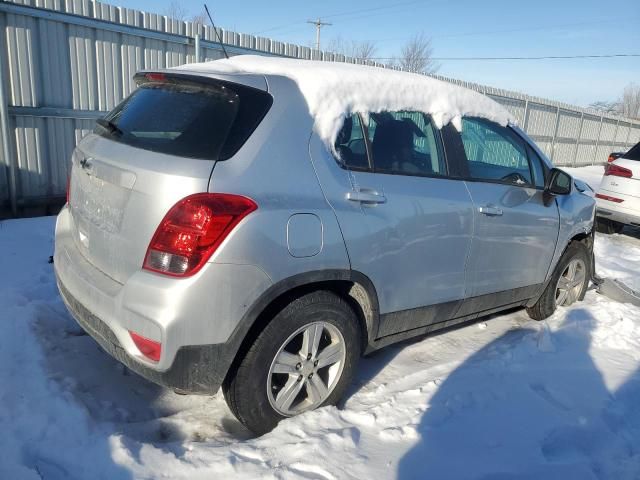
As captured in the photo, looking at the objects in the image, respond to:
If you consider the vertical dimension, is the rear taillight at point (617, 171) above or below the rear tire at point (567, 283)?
above

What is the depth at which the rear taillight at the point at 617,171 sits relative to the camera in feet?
23.5

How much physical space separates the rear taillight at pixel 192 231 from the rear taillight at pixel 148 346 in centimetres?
30

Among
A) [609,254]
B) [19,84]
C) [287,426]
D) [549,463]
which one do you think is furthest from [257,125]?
[609,254]

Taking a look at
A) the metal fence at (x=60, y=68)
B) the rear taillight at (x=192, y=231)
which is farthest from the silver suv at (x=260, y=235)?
the metal fence at (x=60, y=68)

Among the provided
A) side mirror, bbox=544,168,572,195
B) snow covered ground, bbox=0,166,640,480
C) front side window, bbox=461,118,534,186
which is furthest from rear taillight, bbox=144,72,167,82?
side mirror, bbox=544,168,572,195

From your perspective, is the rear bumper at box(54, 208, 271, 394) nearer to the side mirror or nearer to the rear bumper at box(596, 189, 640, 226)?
the side mirror

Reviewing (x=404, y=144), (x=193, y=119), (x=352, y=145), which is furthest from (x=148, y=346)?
(x=404, y=144)

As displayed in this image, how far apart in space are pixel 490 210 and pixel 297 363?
165cm

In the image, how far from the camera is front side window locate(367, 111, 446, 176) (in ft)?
9.39

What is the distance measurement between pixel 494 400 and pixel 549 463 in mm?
535

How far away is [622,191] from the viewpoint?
722 cm

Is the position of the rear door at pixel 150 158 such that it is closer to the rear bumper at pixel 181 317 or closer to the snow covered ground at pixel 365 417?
the rear bumper at pixel 181 317

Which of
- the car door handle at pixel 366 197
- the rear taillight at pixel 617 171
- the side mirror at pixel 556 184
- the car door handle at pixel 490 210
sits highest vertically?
the car door handle at pixel 366 197

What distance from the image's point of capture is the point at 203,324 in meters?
2.17
